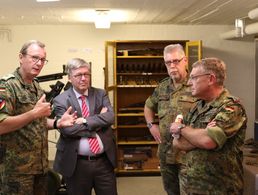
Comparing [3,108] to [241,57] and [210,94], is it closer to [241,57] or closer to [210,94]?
[210,94]

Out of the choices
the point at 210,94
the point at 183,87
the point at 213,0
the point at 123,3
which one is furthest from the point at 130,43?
the point at 210,94

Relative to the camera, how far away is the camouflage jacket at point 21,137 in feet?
7.98

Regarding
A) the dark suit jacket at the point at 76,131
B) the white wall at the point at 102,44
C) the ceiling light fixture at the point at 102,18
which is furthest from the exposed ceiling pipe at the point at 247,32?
the dark suit jacket at the point at 76,131

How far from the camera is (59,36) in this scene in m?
6.20

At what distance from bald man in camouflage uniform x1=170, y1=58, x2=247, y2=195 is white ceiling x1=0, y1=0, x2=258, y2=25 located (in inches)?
86.0

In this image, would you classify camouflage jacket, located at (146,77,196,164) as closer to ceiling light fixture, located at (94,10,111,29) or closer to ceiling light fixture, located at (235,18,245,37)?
ceiling light fixture, located at (94,10,111,29)

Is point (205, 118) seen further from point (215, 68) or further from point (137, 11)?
point (137, 11)

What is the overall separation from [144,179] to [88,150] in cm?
298

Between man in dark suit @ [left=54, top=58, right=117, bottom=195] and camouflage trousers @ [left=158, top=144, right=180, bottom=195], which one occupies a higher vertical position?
man in dark suit @ [left=54, top=58, right=117, bottom=195]

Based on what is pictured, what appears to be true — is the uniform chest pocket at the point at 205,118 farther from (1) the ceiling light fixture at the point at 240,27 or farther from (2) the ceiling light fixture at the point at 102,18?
(1) the ceiling light fixture at the point at 240,27

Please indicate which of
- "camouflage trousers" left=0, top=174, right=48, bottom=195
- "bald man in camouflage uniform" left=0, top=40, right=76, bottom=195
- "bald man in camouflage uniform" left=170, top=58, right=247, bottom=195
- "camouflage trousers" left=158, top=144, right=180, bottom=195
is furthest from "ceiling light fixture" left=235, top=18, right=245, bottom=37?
"camouflage trousers" left=0, top=174, right=48, bottom=195

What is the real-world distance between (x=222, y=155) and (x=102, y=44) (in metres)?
4.43

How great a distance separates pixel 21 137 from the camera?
8.09 feet

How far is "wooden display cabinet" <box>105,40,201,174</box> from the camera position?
224 inches
